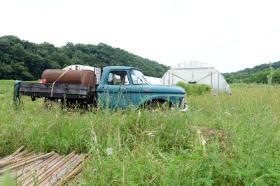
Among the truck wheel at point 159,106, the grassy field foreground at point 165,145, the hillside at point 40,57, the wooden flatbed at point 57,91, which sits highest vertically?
the hillside at point 40,57

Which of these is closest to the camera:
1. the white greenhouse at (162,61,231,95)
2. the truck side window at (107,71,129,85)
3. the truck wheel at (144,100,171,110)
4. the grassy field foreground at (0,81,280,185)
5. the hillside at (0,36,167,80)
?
Result: the grassy field foreground at (0,81,280,185)

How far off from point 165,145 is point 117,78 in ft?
21.1

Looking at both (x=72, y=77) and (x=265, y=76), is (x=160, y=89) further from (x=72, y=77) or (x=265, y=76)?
(x=265, y=76)

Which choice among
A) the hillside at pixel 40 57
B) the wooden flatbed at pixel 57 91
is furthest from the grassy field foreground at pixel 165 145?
the hillside at pixel 40 57

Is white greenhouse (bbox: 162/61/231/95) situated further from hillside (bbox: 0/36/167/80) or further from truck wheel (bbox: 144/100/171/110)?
truck wheel (bbox: 144/100/171/110)

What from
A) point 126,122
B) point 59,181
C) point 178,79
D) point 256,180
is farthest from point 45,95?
point 178,79

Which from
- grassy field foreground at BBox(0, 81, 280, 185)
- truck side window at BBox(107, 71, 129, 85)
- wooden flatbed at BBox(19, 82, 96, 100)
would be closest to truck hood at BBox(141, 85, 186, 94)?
truck side window at BBox(107, 71, 129, 85)

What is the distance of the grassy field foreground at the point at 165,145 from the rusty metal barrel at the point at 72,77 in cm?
495

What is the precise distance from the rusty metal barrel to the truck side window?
2.27ft

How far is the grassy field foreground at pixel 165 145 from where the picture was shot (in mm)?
2902

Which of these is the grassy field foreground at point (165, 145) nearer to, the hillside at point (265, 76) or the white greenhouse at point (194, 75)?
the hillside at point (265, 76)

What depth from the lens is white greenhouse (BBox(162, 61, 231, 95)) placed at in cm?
3222

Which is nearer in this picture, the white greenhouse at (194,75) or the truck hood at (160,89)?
the truck hood at (160,89)

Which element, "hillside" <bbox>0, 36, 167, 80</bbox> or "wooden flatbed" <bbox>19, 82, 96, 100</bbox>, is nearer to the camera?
"wooden flatbed" <bbox>19, 82, 96, 100</bbox>
